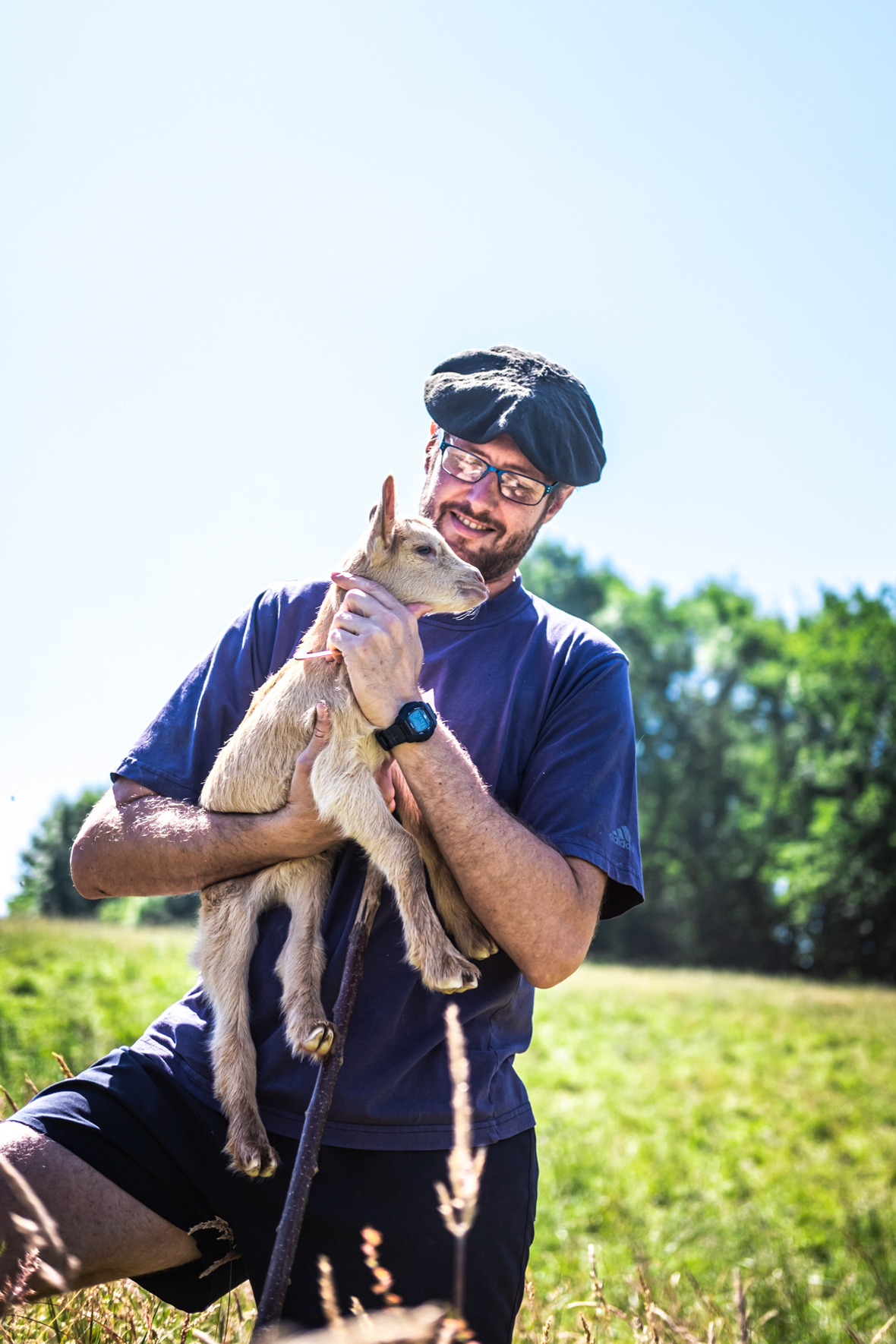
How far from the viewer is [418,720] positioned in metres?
2.54

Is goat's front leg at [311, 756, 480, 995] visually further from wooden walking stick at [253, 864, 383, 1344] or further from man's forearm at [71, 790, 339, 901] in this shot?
wooden walking stick at [253, 864, 383, 1344]

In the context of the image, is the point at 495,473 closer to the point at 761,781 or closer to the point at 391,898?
the point at 391,898

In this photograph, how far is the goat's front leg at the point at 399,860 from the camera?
258 centimetres

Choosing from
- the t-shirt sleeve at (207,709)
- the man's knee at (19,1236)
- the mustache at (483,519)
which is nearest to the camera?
the man's knee at (19,1236)

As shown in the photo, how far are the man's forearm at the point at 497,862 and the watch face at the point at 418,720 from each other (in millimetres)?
46

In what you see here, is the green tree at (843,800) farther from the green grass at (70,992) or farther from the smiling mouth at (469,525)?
the smiling mouth at (469,525)

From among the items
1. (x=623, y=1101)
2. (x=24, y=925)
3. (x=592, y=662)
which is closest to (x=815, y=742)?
(x=623, y=1101)

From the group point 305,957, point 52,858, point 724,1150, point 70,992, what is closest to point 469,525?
point 305,957

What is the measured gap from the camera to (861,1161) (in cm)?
1116

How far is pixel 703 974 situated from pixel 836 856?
13.4 metres

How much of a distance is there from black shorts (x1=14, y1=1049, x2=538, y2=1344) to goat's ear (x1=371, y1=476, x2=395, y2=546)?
179 centimetres

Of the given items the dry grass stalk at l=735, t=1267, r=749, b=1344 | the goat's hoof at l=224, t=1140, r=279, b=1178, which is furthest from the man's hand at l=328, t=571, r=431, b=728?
the dry grass stalk at l=735, t=1267, r=749, b=1344

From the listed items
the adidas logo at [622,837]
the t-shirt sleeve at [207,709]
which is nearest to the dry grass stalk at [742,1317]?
the adidas logo at [622,837]

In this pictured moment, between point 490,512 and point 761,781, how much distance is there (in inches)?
1794
